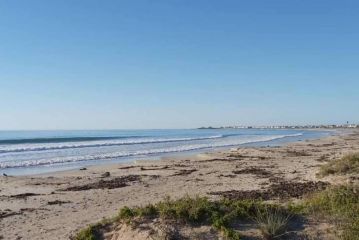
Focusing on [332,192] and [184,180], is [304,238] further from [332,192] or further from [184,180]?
[184,180]

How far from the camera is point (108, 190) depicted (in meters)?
16.1

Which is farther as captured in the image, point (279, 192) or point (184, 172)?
point (184, 172)

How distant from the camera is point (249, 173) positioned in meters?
20.7

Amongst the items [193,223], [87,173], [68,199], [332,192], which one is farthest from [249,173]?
[193,223]

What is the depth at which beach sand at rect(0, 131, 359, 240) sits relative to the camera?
11.0 metres

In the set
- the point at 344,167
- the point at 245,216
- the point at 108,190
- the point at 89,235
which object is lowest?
the point at 108,190

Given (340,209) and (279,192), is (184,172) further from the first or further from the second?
(340,209)

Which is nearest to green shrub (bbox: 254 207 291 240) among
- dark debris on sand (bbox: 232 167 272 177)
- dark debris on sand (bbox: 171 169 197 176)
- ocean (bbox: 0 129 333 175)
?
dark debris on sand (bbox: 232 167 272 177)

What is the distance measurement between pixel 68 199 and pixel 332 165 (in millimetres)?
9680

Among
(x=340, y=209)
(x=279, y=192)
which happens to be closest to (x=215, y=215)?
(x=340, y=209)

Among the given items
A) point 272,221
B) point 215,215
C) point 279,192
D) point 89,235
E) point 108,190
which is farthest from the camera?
point 108,190

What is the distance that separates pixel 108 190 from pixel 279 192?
5.91 meters

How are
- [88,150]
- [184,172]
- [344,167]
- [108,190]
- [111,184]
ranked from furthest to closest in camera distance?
[88,150]
[184,172]
[111,184]
[344,167]
[108,190]

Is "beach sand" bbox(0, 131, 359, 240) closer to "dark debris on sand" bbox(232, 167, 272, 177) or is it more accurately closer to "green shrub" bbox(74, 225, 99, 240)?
"dark debris on sand" bbox(232, 167, 272, 177)
